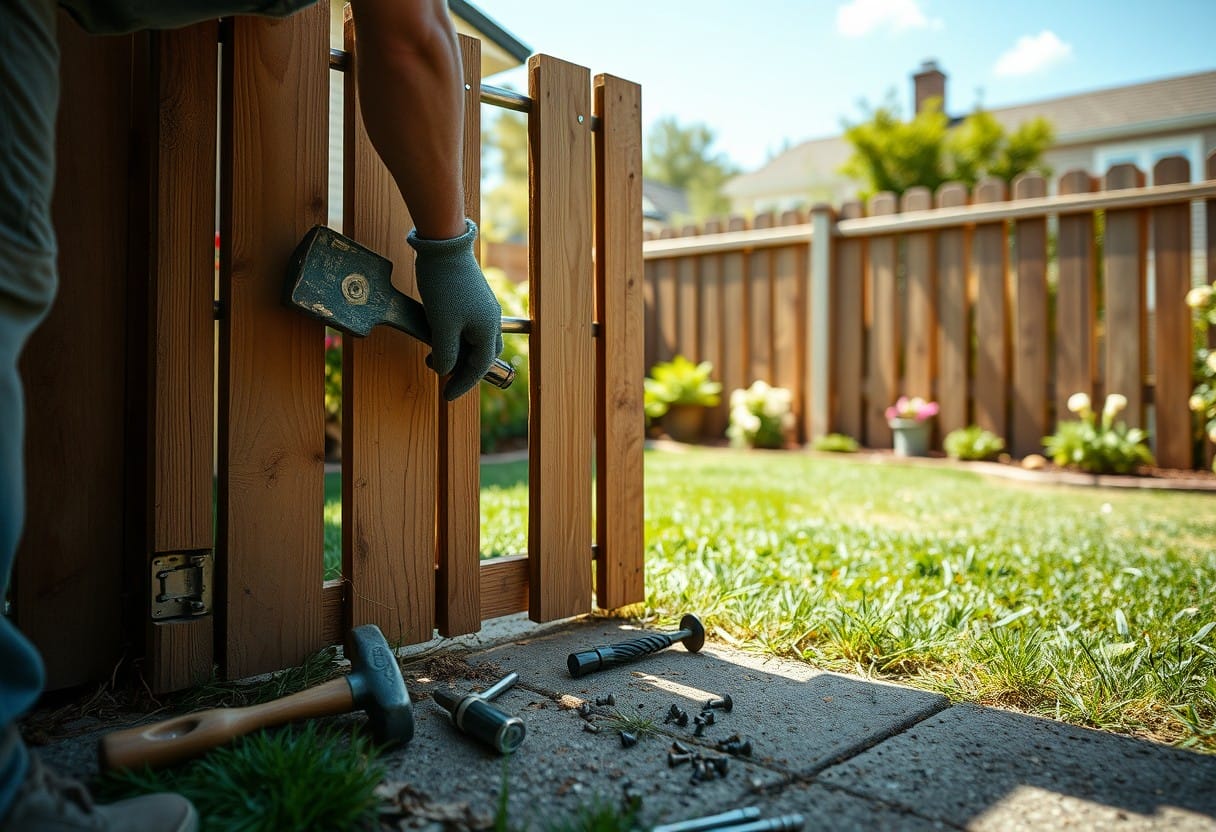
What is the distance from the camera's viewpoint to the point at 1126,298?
5672 millimetres

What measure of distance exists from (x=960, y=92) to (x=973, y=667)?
21683 mm

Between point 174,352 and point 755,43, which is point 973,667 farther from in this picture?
point 755,43

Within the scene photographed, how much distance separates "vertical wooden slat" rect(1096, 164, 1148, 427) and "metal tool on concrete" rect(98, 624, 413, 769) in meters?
5.62

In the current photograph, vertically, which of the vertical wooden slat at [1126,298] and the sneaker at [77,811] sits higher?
the vertical wooden slat at [1126,298]

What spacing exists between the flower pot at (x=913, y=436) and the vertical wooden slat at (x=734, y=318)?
5.10 feet

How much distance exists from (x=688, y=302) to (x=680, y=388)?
3.04 ft

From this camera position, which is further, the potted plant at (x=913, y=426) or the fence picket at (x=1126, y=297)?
the potted plant at (x=913, y=426)

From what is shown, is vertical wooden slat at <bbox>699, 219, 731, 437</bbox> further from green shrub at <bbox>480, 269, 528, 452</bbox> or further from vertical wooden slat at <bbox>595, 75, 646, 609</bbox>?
vertical wooden slat at <bbox>595, 75, 646, 609</bbox>

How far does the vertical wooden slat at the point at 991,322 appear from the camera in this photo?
244 inches

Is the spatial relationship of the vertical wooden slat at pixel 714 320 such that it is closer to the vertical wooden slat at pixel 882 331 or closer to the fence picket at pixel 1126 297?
the vertical wooden slat at pixel 882 331

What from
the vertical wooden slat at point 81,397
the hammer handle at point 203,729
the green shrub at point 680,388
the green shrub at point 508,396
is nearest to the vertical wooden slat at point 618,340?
the hammer handle at point 203,729

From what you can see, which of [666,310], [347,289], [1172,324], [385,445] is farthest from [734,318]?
[347,289]

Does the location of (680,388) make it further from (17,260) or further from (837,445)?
(17,260)

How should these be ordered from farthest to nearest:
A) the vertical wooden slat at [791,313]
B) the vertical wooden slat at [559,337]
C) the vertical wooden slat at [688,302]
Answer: the vertical wooden slat at [688,302]
the vertical wooden slat at [791,313]
the vertical wooden slat at [559,337]
